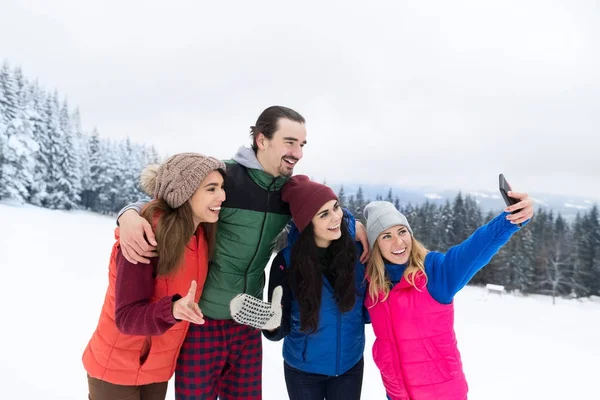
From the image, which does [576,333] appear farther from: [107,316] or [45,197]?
[45,197]

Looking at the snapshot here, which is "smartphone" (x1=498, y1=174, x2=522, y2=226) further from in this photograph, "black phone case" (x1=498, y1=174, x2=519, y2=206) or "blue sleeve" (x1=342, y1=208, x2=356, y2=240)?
"blue sleeve" (x1=342, y1=208, x2=356, y2=240)

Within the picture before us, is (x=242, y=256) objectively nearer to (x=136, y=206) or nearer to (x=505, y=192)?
(x=136, y=206)

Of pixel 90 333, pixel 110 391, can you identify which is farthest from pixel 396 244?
pixel 90 333

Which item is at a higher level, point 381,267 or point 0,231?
point 381,267

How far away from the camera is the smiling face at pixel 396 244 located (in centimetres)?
292

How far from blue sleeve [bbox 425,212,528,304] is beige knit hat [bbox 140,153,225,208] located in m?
1.83

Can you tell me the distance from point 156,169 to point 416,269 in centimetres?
208

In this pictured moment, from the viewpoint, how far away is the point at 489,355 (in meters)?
7.55

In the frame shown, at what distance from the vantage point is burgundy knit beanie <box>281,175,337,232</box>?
286 cm

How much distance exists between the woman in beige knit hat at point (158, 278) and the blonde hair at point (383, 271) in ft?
4.28

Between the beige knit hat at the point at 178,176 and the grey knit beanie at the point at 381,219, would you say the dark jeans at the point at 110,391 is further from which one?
the grey knit beanie at the point at 381,219

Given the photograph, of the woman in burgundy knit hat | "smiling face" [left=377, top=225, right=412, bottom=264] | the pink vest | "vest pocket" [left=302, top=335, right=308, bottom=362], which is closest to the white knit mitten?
the woman in burgundy knit hat

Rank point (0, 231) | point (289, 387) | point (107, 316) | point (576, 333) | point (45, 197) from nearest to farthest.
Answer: point (107, 316) → point (289, 387) → point (576, 333) → point (0, 231) → point (45, 197)

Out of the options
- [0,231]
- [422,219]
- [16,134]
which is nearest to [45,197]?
[16,134]
